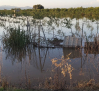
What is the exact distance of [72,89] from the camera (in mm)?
3088

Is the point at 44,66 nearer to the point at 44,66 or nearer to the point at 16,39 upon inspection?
the point at 44,66

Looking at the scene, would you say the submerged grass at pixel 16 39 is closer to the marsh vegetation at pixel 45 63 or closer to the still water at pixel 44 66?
the marsh vegetation at pixel 45 63

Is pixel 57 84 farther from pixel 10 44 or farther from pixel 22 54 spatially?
pixel 10 44

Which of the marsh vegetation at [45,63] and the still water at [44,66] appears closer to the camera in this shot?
the marsh vegetation at [45,63]

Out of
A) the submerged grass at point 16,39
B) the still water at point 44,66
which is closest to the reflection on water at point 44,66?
the still water at point 44,66

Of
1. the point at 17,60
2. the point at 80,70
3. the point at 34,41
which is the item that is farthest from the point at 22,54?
the point at 80,70

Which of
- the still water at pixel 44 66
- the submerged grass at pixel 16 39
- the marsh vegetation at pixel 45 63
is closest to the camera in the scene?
the marsh vegetation at pixel 45 63

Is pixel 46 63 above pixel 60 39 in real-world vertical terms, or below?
below

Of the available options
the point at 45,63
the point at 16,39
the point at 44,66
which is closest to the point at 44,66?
the point at 44,66

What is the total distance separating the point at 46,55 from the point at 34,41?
1453mm

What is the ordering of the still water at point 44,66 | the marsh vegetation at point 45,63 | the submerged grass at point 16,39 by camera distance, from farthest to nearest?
the submerged grass at point 16,39
the still water at point 44,66
the marsh vegetation at point 45,63

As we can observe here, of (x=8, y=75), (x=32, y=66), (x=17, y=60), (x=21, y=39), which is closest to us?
(x=8, y=75)

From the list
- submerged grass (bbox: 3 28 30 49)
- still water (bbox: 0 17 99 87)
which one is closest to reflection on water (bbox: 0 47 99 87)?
still water (bbox: 0 17 99 87)

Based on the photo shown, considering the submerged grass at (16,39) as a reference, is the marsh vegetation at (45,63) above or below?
below
